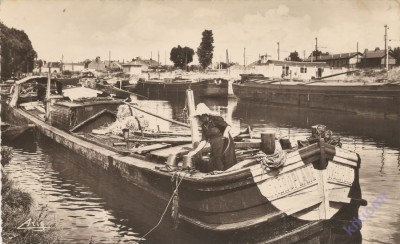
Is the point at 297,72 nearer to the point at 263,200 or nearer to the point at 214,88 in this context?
the point at 214,88

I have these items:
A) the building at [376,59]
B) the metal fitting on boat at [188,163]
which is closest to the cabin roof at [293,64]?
the building at [376,59]

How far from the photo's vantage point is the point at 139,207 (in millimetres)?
11789

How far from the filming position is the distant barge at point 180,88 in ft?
194

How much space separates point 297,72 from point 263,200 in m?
62.5

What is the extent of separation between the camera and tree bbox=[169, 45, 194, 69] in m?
88.8

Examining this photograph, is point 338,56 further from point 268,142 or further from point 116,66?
point 268,142

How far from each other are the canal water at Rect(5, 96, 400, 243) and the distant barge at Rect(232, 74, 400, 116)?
27.3 feet

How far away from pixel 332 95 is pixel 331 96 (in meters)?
0.16

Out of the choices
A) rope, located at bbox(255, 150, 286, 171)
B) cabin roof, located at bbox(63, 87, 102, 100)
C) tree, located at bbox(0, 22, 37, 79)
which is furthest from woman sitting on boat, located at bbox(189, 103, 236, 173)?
cabin roof, located at bbox(63, 87, 102, 100)

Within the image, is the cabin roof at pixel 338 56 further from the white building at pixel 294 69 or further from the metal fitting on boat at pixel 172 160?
the metal fitting on boat at pixel 172 160

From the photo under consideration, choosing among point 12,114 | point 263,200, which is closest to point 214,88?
point 12,114

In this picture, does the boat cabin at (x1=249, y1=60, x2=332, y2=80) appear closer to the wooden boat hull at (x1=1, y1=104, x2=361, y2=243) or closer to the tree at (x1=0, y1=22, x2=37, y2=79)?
the tree at (x1=0, y1=22, x2=37, y2=79)

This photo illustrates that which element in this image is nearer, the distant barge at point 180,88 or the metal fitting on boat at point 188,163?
the metal fitting on boat at point 188,163

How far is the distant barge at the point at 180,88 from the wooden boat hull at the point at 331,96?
20.6ft
